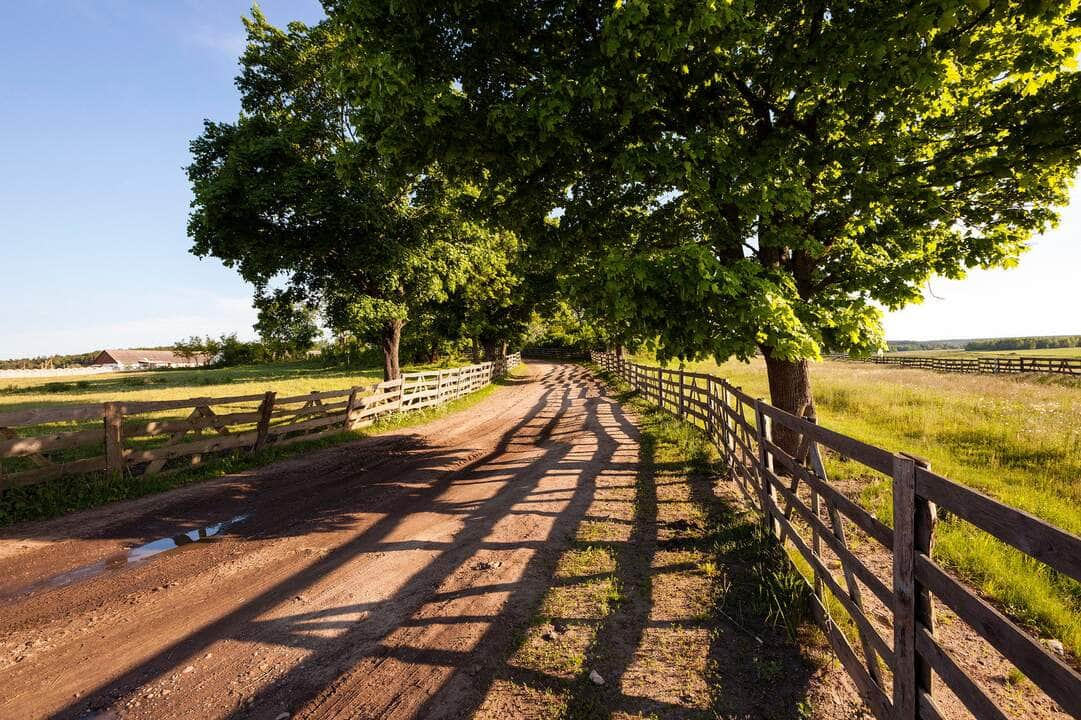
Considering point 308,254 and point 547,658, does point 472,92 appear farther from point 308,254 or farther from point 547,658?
point 308,254

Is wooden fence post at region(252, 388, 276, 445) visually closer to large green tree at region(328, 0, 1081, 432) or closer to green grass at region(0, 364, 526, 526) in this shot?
green grass at region(0, 364, 526, 526)

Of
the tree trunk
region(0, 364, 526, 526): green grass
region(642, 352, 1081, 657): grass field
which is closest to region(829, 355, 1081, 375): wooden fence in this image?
region(642, 352, 1081, 657): grass field

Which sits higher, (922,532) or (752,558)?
(922,532)

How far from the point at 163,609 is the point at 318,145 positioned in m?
16.1

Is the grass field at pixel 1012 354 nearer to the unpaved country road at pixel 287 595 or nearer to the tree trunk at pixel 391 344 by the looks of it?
the tree trunk at pixel 391 344

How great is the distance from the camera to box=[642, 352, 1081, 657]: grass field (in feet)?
15.9

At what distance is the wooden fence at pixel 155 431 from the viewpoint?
7.81 m

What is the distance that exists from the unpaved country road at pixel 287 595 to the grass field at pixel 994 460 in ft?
15.5

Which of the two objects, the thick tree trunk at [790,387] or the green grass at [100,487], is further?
the thick tree trunk at [790,387]

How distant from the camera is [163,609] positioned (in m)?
4.75

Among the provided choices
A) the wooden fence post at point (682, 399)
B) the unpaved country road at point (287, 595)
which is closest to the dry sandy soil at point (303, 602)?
the unpaved country road at point (287, 595)

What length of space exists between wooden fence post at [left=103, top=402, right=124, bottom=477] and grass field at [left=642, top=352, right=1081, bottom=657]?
13.0 m

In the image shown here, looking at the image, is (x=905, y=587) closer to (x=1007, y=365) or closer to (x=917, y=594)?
(x=917, y=594)

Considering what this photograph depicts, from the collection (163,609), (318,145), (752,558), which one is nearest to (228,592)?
(163,609)
